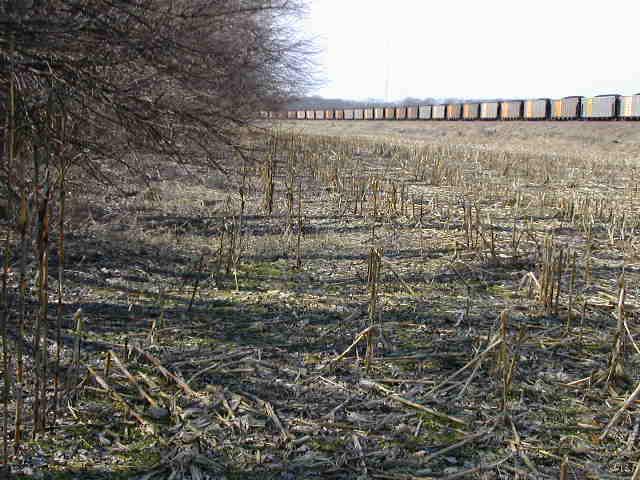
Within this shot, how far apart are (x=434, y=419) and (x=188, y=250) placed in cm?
334

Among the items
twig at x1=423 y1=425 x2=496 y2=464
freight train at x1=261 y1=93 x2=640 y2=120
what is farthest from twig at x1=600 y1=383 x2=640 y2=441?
freight train at x1=261 y1=93 x2=640 y2=120

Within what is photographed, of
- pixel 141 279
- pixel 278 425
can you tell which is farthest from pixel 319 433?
pixel 141 279

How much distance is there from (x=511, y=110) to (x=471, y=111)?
405cm

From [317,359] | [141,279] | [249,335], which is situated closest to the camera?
[317,359]

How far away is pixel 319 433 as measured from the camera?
9.22ft

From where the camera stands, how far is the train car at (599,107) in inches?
1200

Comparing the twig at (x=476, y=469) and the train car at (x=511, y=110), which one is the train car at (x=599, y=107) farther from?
the twig at (x=476, y=469)

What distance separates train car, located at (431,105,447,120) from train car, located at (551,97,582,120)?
10692mm

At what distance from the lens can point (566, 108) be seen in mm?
34688

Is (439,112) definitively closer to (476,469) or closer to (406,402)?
(406,402)

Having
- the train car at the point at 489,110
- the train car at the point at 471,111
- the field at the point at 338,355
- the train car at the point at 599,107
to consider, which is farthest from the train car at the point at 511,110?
the field at the point at 338,355

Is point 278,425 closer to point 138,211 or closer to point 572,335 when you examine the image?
point 572,335

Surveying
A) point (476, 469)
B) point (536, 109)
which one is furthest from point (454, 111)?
point (476, 469)

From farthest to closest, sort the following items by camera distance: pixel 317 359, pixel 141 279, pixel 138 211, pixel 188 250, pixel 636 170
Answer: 1. pixel 636 170
2. pixel 138 211
3. pixel 188 250
4. pixel 141 279
5. pixel 317 359
